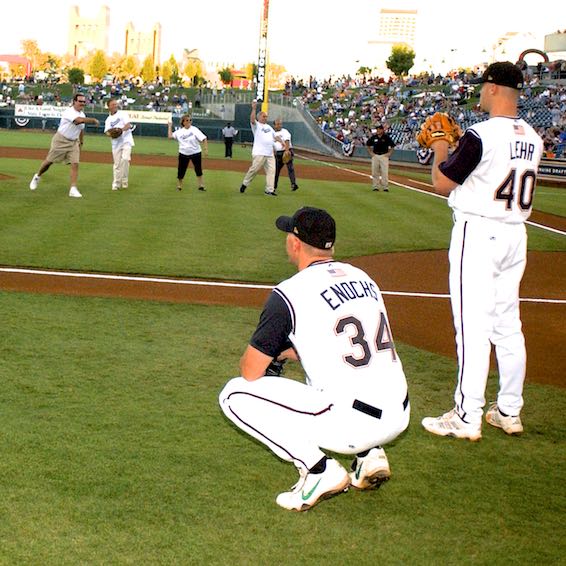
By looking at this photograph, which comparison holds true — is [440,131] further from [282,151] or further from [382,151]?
[382,151]

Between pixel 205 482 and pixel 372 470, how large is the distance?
2.95 ft

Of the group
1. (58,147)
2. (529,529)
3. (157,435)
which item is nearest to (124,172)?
(58,147)

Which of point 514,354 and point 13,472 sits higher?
point 514,354

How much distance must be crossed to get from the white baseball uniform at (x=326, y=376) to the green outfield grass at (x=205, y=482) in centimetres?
40

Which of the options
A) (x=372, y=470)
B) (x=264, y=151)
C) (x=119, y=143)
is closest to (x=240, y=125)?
(x=264, y=151)

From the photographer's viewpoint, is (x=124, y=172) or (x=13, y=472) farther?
(x=124, y=172)

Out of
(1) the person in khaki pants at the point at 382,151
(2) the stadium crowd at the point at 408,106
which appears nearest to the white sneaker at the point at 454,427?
(1) the person in khaki pants at the point at 382,151

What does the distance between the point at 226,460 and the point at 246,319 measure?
382 cm

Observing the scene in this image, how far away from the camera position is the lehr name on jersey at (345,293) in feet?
13.8

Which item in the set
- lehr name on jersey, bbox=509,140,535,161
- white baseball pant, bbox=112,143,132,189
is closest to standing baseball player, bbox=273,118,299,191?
white baseball pant, bbox=112,143,132,189

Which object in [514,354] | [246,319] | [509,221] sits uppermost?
[509,221]

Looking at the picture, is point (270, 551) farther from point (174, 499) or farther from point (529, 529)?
point (529, 529)

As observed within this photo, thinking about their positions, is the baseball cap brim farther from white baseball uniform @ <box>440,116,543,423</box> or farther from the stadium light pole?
the stadium light pole

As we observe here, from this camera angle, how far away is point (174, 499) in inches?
175
